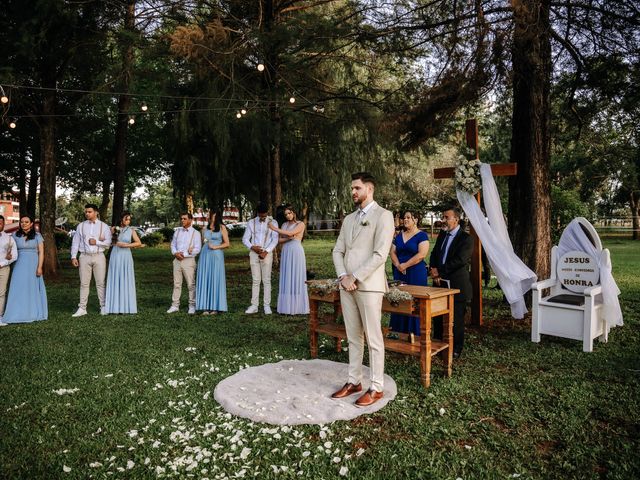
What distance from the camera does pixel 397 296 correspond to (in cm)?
440

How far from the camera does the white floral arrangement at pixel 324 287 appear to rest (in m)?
4.70

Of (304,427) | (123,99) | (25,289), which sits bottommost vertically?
(304,427)

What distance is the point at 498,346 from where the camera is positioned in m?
5.95

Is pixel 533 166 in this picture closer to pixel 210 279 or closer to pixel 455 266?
pixel 455 266

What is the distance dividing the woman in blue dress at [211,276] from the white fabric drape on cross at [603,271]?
17.9 feet

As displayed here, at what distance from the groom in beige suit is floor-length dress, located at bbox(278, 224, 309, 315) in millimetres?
3993

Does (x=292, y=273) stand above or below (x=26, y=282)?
above

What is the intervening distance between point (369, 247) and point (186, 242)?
206 inches

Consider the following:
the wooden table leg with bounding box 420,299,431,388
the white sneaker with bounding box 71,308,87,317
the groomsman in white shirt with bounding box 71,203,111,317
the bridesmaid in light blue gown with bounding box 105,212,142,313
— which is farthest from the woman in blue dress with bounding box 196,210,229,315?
the wooden table leg with bounding box 420,299,431,388

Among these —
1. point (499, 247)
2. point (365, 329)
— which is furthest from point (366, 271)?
point (499, 247)

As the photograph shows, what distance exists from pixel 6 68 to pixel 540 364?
477 inches

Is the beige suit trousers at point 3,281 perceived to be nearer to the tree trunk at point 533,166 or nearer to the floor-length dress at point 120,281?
the floor-length dress at point 120,281

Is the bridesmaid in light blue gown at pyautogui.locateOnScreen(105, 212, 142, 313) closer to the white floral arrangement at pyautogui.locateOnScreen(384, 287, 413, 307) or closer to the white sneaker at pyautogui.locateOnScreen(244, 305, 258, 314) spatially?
the white sneaker at pyautogui.locateOnScreen(244, 305, 258, 314)

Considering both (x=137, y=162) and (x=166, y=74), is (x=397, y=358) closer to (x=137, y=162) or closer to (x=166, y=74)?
(x=166, y=74)
